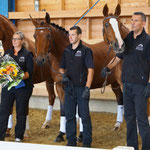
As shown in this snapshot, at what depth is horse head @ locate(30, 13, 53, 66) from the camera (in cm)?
450

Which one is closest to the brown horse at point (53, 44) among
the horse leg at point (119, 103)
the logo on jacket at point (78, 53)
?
the logo on jacket at point (78, 53)

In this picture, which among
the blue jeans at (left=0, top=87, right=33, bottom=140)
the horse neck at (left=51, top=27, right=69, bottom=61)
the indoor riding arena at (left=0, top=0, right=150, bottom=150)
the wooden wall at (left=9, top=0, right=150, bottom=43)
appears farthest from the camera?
the wooden wall at (left=9, top=0, right=150, bottom=43)

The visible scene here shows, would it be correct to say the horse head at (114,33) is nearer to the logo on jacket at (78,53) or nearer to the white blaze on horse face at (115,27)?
the white blaze on horse face at (115,27)

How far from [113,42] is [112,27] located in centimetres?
24

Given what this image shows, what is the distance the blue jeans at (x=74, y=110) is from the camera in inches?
165

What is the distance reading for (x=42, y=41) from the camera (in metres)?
4.57

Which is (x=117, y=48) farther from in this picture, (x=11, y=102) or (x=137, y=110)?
(x=11, y=102)

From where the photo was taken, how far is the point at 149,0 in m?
7.34

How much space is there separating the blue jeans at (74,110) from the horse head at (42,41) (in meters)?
0.61

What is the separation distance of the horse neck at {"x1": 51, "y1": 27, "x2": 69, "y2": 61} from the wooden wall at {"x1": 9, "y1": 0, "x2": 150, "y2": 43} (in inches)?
109

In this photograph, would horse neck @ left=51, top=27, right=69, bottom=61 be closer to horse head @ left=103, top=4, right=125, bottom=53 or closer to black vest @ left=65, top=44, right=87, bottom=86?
black vest @ left=65, top=44, right=87, bottom=86

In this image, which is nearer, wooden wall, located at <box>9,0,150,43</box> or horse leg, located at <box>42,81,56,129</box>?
horse leg, located at <box>42,81,56,129</box>

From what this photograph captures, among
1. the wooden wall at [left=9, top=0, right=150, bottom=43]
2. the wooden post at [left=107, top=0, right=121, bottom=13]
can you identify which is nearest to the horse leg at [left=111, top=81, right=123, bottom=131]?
the wooden wall at [left=9, top=0, right=150, bottom=43]

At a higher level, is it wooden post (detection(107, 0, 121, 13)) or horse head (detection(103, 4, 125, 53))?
wooden post (detection(107, 0, 121, 13))
